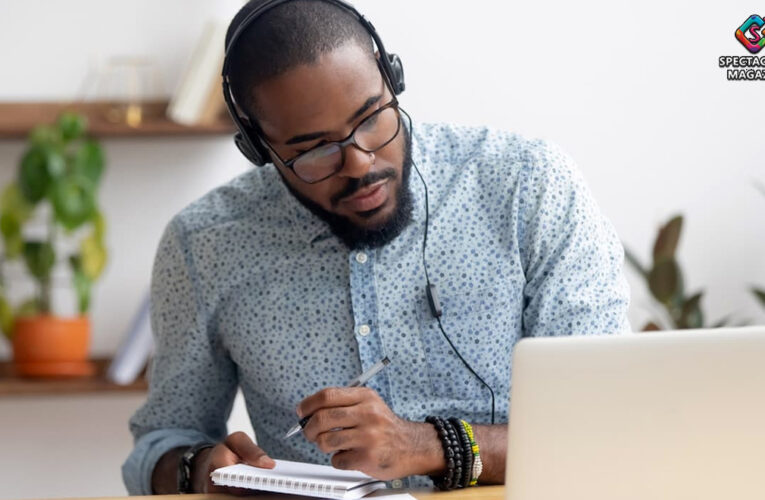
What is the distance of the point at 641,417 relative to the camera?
88 centimetres

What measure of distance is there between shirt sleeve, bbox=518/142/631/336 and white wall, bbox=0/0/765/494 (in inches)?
41.8

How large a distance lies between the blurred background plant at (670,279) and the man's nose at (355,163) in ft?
3.84

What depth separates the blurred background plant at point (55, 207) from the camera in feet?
8.27

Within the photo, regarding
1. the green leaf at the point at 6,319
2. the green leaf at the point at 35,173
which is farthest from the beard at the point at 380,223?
the green leaf at the point at 6,319

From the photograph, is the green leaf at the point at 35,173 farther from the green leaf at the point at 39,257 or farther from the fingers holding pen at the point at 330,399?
the fingers holding pen at the point at 330,399

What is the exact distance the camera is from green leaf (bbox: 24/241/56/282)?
2.59m

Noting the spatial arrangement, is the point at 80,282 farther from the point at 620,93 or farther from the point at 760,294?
the point at 760,294

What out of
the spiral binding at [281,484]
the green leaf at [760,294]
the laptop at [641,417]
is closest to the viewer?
the laptop at [641,417]

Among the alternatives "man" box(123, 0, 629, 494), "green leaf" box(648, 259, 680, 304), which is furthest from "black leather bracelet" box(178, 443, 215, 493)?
"green leaf" box(648, 259, 680, 304)

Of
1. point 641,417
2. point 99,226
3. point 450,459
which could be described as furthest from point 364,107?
point 99,226

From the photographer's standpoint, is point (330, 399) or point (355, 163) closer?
point (330, 399)

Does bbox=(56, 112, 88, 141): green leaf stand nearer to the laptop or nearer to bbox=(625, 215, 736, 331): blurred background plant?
bbox=(625, 215, 736, 331): blurred background plant

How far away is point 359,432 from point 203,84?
1.57 metres

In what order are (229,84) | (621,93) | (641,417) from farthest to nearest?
(621,93), (229,84), (641,417)
